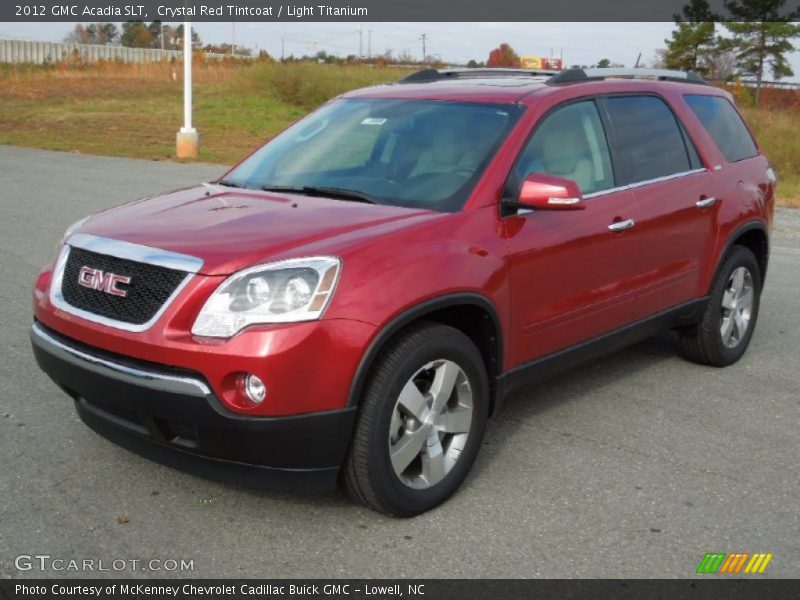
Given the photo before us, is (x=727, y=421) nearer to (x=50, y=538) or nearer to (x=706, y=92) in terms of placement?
(x=706, y=92)

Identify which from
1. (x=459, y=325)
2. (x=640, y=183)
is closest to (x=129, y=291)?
(x=459, y=325)

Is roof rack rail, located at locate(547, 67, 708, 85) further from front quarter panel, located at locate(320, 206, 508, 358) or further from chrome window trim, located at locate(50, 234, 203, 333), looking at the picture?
chrome window trim, located at locate(50, 234, 203, 333)

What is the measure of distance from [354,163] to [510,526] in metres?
1.97

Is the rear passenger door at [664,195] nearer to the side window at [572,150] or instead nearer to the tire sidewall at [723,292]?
the side window at [572,150]

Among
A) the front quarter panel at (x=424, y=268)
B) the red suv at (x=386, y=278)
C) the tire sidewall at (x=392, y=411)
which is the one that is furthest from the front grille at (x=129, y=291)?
the tire sidewall at (x=392, y=411)

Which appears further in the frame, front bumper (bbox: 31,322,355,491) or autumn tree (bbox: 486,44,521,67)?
autumn tree (bbox: 486,44,521,67)

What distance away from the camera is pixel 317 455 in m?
3.68

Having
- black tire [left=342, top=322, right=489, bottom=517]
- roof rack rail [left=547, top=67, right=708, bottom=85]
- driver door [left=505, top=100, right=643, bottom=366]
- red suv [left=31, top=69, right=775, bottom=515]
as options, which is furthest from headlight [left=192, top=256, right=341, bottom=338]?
roof rack rail [left=547, top=67, right=708, bottom=85]

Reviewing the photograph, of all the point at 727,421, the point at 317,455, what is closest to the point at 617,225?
the point at 727,421

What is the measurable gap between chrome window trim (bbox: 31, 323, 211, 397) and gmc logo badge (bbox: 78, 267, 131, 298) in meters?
0.26

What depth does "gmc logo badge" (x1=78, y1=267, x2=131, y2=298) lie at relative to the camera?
3.84m

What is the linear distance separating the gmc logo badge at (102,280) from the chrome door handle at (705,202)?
11.2 feet

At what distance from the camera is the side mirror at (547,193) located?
4.32m

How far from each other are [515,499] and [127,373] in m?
1.72
